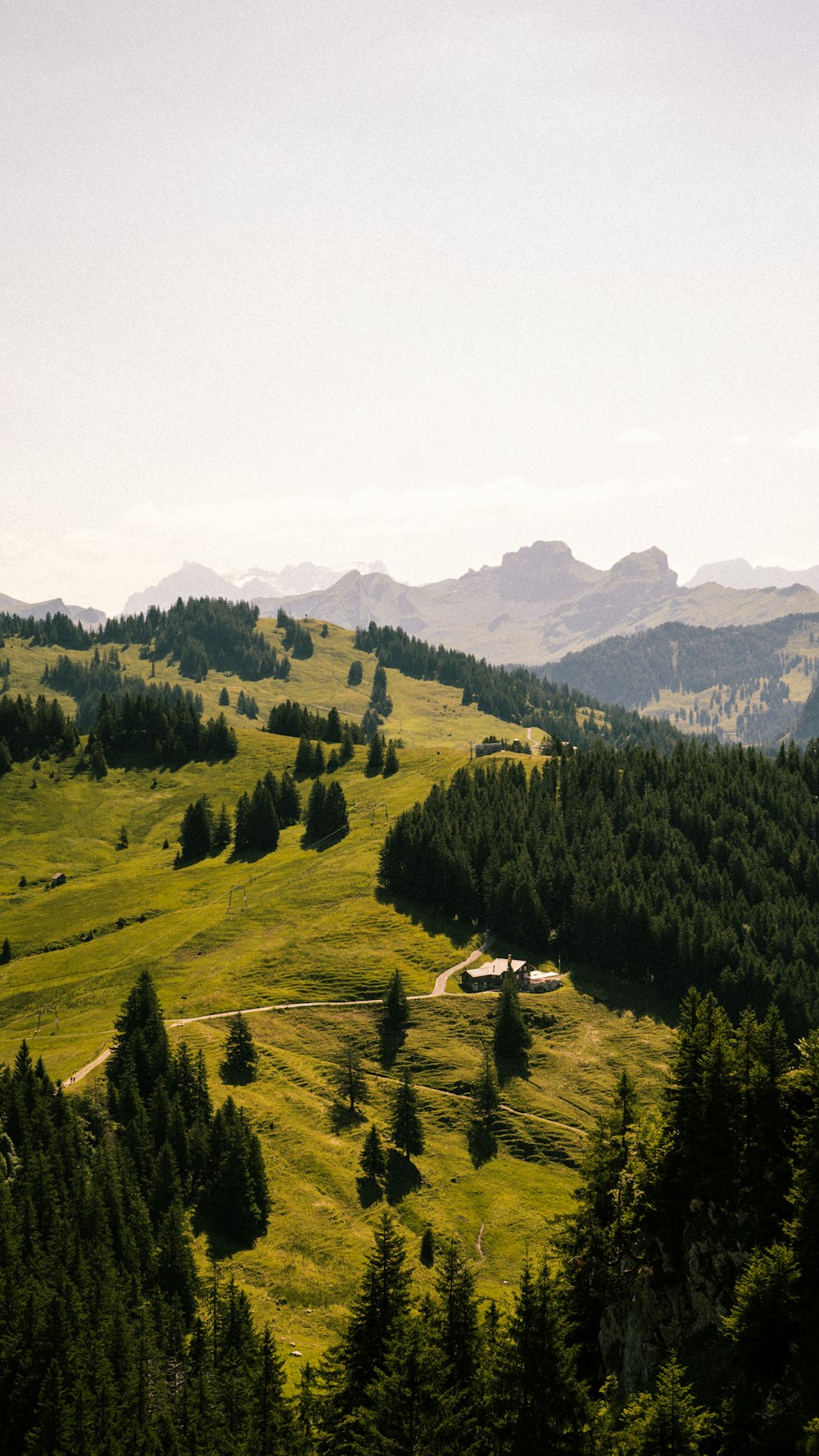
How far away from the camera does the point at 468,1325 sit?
47.6 meters

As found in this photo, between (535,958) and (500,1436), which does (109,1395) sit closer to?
(500,1436)

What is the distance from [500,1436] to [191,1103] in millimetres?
78829

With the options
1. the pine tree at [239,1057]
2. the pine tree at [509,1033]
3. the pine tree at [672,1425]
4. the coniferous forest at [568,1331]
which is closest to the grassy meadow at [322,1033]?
the pine tree at [239,1057]

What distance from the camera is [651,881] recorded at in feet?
564

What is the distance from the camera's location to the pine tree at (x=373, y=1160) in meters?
110

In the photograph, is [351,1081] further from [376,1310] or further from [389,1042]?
[376,1310]

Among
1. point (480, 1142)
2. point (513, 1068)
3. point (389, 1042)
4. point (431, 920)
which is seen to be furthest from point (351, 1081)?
point (431, 920)

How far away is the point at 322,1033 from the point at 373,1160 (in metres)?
28.5

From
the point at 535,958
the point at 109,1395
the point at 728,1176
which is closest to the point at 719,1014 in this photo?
the point at 728,1176

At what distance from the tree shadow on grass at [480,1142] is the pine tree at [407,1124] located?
6.47 meters

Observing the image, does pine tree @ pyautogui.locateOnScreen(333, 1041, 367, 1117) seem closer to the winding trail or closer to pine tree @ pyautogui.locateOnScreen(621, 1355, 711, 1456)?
the winding trail

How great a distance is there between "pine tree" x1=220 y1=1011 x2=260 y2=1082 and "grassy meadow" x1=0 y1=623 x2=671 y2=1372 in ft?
5.81

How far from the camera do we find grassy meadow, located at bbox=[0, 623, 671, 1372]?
333 ft

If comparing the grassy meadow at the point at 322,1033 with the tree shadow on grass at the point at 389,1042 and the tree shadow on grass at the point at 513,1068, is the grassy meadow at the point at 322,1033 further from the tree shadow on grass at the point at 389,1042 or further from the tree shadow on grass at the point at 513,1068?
the tree shadow on grass at the point at 513,1068
